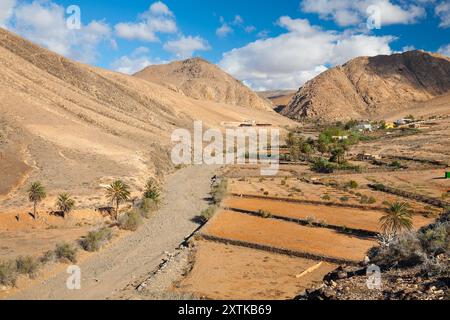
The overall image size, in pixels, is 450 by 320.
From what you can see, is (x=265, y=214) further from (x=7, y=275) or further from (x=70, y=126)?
(x=70, y=126)

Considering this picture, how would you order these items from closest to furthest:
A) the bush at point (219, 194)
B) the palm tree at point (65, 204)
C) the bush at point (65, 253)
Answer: the bush at point (65, 253) → the palm tree at point (65, 204) → the bush at point (219, 194)

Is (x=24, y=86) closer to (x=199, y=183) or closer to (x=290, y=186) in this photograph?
(x=199, y=183)

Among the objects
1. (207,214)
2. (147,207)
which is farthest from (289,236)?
(147,207)

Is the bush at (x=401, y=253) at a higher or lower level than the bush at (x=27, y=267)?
higher

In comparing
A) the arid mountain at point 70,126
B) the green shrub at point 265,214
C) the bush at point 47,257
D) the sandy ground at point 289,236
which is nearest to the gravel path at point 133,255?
the bush at point 47,257

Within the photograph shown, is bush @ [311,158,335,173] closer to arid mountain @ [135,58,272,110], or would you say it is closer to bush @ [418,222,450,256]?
bush @ [418,222,450,256]

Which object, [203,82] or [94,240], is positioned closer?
[94,240]

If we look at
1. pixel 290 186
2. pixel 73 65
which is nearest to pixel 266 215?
pixel 290 186

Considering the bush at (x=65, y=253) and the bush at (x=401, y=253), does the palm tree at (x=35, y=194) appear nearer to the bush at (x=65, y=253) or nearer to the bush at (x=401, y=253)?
the bush at (x=65, y=253)
